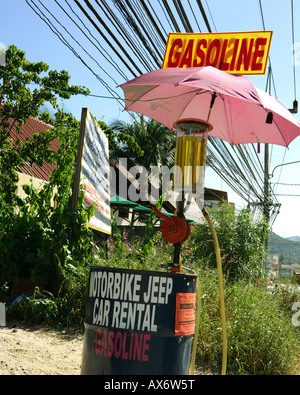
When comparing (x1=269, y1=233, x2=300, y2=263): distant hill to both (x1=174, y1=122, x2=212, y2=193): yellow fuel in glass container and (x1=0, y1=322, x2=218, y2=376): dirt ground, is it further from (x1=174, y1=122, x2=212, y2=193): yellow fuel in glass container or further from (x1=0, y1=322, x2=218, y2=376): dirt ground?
(x1=174, y1=122, x2=212, y2=193): yellow fuel in glass container

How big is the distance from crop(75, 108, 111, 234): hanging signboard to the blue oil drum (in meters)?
3.82

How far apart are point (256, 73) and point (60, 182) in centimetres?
340

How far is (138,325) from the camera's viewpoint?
299 centimetres

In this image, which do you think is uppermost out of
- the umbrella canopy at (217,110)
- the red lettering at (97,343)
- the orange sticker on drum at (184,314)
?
the umbrella canopy at (217,110)

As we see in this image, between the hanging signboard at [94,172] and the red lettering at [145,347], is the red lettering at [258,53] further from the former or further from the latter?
the red lettering at [145,347]

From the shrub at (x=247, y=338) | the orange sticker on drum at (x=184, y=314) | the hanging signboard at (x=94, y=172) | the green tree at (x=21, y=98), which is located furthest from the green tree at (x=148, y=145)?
the orange sticker on drum at (x=184, y=314)

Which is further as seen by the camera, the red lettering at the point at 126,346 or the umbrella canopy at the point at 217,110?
the umbrella canopy at the point at 217,110

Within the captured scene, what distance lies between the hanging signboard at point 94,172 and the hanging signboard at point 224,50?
5.32ft

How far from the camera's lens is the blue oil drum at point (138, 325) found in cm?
297

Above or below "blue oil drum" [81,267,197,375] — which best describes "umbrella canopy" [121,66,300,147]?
above

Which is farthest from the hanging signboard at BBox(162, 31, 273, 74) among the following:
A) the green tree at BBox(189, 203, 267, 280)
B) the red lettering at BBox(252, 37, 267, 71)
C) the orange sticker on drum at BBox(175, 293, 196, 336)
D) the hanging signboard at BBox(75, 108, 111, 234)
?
the orange sticker on drum at BBox(175, 293, 196, 336)

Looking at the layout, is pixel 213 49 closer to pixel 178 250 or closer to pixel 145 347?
pixel 178 250

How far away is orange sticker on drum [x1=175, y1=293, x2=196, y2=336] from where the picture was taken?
3.09 metres
